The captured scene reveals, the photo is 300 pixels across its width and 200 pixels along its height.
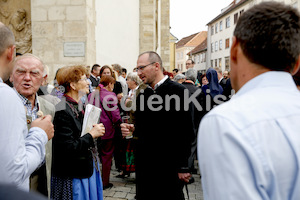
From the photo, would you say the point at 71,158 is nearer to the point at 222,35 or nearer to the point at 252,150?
the point at 252,150

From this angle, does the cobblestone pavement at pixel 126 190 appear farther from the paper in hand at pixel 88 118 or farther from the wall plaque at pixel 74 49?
the wall plaque at pixel 74 49

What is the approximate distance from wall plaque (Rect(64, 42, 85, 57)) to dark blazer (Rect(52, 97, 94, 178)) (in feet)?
15.4

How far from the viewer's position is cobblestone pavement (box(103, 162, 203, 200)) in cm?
457

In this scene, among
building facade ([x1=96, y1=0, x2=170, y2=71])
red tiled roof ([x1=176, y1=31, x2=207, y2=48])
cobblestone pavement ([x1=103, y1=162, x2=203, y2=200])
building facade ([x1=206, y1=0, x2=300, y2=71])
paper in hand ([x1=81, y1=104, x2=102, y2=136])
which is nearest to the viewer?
paper in hand ([x1=81, y1=104, x2=102, y2=136])

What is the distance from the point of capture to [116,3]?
39.5ft

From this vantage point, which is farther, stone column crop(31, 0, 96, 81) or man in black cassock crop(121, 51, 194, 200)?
stone column crop(31, 0, 96, 81)

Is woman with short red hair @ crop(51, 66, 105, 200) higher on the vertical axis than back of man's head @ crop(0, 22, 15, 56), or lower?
lower

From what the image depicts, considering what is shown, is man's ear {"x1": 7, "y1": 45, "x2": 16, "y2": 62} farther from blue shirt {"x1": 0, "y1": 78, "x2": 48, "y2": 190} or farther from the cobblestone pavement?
the cobblestone pavement

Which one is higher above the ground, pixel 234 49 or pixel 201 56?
pixel 201 56

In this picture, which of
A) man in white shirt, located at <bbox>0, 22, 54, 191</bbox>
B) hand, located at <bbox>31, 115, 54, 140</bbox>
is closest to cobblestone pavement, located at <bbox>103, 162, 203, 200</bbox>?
hand, located at <bbox>31, 115, 54, 140</bbox>

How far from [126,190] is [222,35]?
47202 mm

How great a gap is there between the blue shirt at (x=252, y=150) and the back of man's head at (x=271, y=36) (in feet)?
0.51

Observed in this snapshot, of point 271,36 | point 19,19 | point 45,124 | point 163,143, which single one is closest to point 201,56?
point 19,19

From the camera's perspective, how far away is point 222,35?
48406 millimetres
